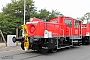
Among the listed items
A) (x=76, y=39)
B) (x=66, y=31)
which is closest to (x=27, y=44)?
(x=66, y=31)

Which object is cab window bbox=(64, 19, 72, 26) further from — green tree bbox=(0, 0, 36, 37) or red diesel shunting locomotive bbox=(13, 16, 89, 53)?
green tree bbox=(0, 0, 36, 37)

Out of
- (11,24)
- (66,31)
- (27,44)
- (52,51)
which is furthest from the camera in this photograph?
(11,24)

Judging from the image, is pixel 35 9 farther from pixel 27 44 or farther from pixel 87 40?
pixel 27 44

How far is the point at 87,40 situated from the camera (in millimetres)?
21625

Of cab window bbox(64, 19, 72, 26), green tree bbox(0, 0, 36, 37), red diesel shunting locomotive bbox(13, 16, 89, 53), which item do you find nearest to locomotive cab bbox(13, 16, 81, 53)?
red diesel shunting locomotive bbox(13, 16, 89, 53)

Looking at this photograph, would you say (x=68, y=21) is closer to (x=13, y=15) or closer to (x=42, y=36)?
(x=42, y=36)

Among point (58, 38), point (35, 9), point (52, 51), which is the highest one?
point (35, 9)

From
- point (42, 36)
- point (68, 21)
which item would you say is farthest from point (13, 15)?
point (42, 36)

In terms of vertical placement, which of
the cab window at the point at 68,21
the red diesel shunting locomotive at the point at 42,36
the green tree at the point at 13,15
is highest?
the green tree at the point at 13,15

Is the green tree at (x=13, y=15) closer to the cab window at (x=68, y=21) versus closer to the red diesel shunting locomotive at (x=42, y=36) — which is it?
the cab window at (x=68, y=21)

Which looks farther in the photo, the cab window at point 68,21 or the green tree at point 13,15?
the green tree at point 13,15

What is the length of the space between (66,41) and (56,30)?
7.42 feet

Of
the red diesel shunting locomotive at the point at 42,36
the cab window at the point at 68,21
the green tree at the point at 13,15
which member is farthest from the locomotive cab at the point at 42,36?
the green tree at the point at 13,15

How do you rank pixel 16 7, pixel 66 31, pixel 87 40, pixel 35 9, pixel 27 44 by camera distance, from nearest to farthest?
pixel 27 44
pixel 66 31
pixel 87 40
pixel 16 7
pixel 35 9
